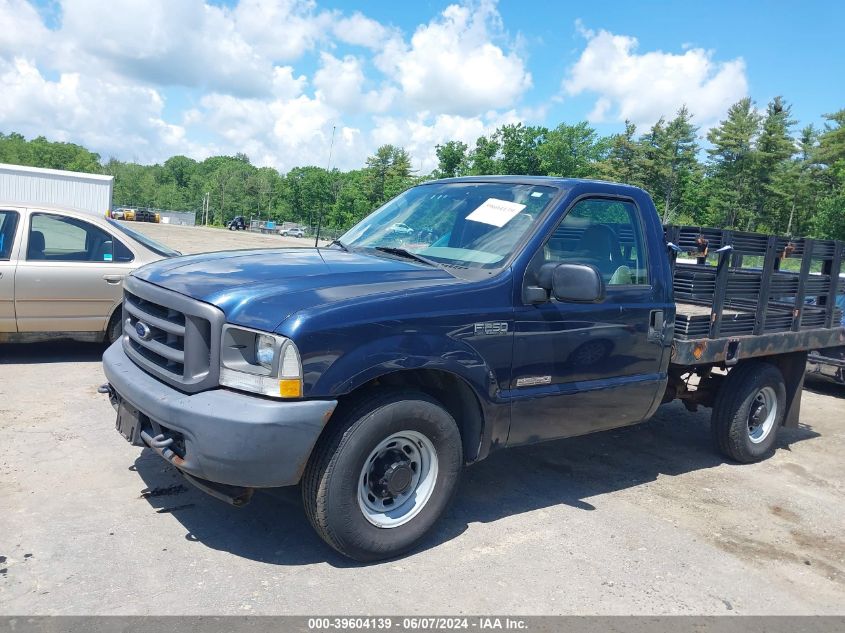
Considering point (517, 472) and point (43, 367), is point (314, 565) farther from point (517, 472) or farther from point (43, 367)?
point (43, 367)

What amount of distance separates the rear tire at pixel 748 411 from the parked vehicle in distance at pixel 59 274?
5805 millimetres

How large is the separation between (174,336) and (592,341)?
2.50 meters

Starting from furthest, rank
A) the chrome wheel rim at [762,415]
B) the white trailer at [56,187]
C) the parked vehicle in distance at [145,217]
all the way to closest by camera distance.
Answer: the parked vehicle in distance at [145,217] < the white trailer at [56,187] < the chrome wheel rim at [762,415]

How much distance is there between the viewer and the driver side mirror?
3840 mm

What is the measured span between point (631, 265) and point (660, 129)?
70004 mm

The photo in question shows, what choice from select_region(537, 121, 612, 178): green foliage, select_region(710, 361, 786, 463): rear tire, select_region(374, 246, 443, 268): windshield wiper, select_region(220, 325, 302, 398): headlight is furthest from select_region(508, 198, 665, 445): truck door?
select_region(537, 121, 612, 178): green foliage

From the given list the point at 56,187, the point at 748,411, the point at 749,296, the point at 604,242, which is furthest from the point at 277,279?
the point at 56,187

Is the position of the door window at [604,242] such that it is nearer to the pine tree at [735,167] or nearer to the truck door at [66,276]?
the truck door at [66,276]

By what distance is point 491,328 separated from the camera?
388 centimetres

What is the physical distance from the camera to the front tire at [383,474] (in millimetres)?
3400

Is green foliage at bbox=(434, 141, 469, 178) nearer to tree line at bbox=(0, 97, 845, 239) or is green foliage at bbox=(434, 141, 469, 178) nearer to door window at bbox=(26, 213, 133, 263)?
tree line at bbox=(0, 97, 845, 239)

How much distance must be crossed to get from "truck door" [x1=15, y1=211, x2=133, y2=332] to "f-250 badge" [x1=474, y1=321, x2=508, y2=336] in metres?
4.96

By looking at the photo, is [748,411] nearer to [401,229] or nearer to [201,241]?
[401,229]

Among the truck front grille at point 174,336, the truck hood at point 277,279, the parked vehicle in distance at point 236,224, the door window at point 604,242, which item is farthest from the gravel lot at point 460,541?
the parked vehicle in distance at point 236,224
